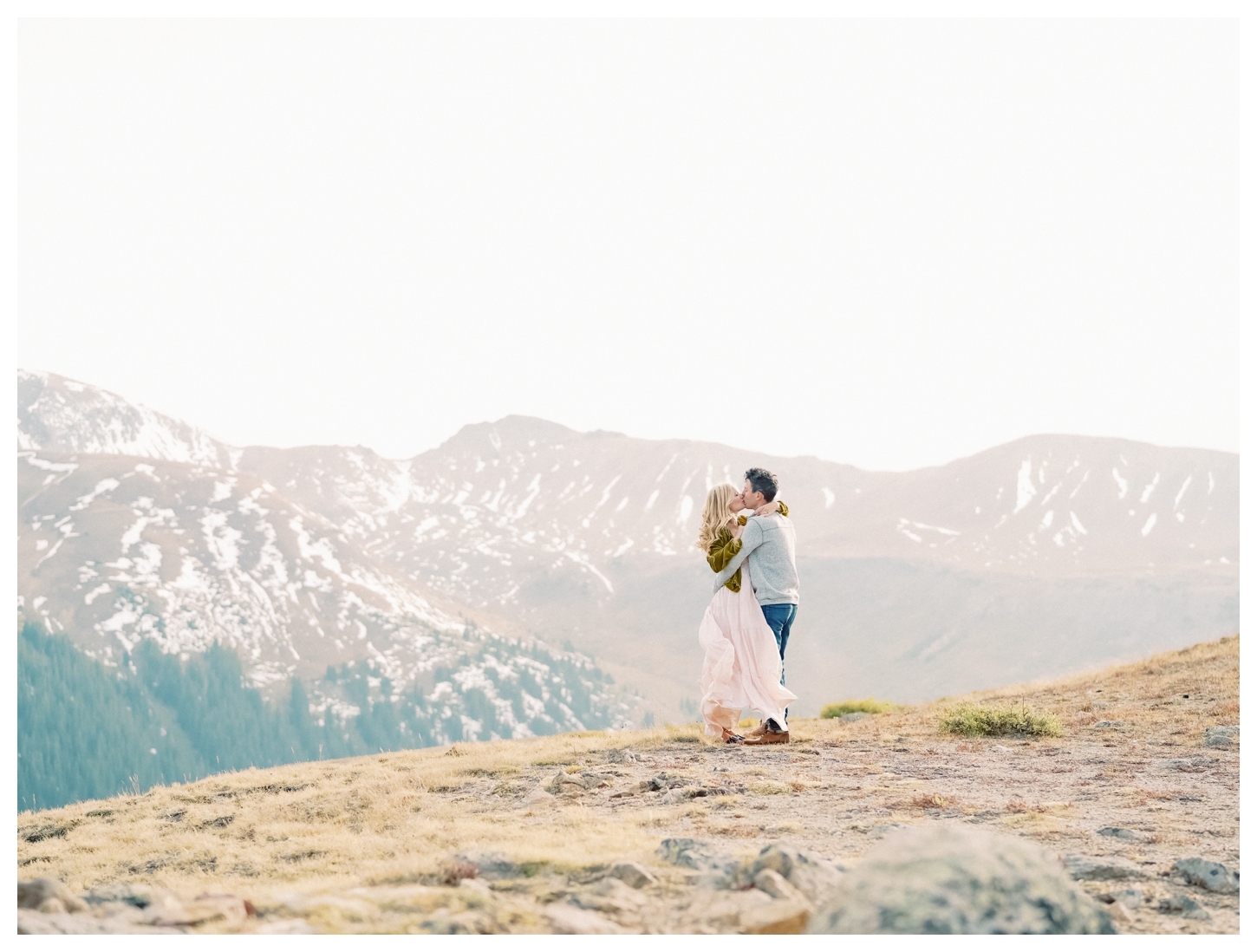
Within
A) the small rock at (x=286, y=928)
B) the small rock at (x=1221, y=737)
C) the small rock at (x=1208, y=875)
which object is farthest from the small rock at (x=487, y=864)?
the small rock at (x=1221, y=737)

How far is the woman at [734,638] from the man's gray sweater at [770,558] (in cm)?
14

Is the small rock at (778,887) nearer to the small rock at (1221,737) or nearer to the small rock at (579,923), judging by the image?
the small rock at (579,923)

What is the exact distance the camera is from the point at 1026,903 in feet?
14.3

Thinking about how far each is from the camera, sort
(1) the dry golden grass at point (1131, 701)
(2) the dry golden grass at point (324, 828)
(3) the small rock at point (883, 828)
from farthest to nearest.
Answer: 1. (1) the dry golden grass at point (1131, 701)
2. (3) the small rock at point (883, 828)
3. (2) the dry golden grass at point (324, 828)

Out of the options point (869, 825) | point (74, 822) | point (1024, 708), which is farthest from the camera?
point (1024, 708)

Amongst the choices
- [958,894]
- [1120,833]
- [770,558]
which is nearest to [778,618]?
[770,558]

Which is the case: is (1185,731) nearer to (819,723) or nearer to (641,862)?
(819,723)

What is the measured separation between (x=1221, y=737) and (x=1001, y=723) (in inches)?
104

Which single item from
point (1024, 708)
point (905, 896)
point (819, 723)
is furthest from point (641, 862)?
point (819, 723)

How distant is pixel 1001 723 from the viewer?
44.0 feet

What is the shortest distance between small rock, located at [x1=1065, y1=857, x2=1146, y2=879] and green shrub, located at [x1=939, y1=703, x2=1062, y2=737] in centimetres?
729

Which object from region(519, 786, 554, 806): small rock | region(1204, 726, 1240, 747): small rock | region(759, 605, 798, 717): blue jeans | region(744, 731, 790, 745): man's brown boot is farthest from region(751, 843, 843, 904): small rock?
region(1204, 726, 1240, 747): small rock

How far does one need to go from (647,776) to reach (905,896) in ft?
19.6

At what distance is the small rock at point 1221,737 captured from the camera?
11594 mm
